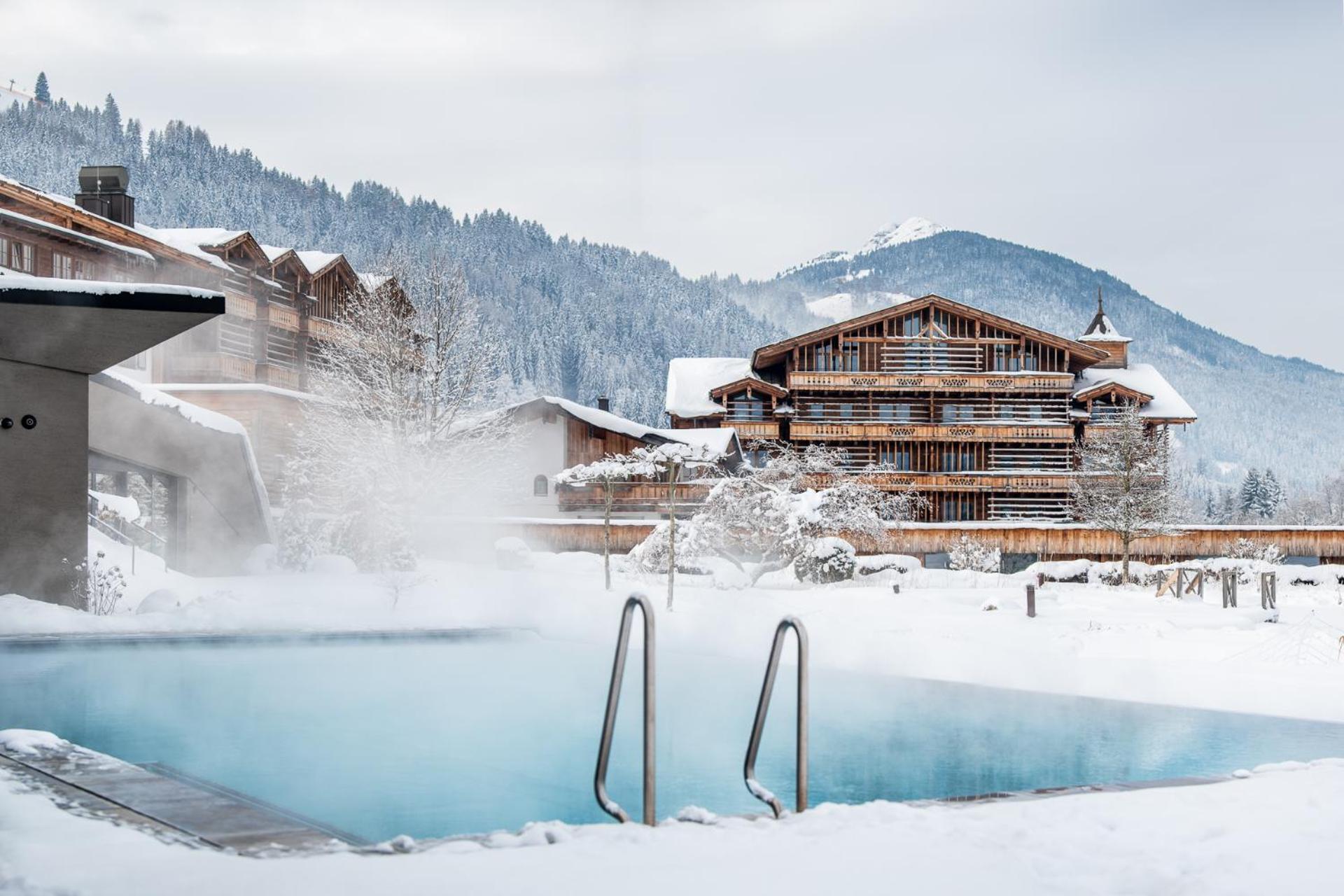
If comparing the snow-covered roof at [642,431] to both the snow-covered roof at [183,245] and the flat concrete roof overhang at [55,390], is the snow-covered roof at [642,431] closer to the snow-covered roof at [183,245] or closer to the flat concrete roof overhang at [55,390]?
the snow-covered roof at [183,245]

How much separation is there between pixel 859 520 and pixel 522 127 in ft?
35.4

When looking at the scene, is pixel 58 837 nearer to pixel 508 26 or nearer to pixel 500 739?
pixel 500 739

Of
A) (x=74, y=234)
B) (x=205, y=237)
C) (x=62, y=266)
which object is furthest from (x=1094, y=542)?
(x=62, y=266)

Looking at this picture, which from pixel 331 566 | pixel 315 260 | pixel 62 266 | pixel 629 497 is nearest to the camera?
pixel 331 566

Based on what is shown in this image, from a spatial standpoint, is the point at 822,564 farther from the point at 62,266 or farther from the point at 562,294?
the point at 562,294

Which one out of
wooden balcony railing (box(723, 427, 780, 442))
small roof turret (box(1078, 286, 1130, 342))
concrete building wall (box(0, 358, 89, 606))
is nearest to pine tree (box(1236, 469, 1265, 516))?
small roof turret (box(1078, 286, 1130, 342))

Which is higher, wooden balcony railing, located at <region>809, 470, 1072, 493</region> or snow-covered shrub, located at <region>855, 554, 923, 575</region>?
wooden balcony railing, located at <region>809, 470, 1072, 493</region>

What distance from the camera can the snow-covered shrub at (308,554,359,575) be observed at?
733 inches

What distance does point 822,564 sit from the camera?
77.0ft

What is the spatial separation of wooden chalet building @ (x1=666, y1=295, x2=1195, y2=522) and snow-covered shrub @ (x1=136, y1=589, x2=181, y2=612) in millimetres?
28271

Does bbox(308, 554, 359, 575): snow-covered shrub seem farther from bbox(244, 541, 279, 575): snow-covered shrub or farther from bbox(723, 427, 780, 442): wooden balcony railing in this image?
bbox(723, 427, 780, 442): wooden balcony railing

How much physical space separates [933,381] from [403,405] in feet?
67.8

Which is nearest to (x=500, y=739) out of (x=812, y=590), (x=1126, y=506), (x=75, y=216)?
(x=812, y=590)

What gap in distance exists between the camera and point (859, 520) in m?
24.7
